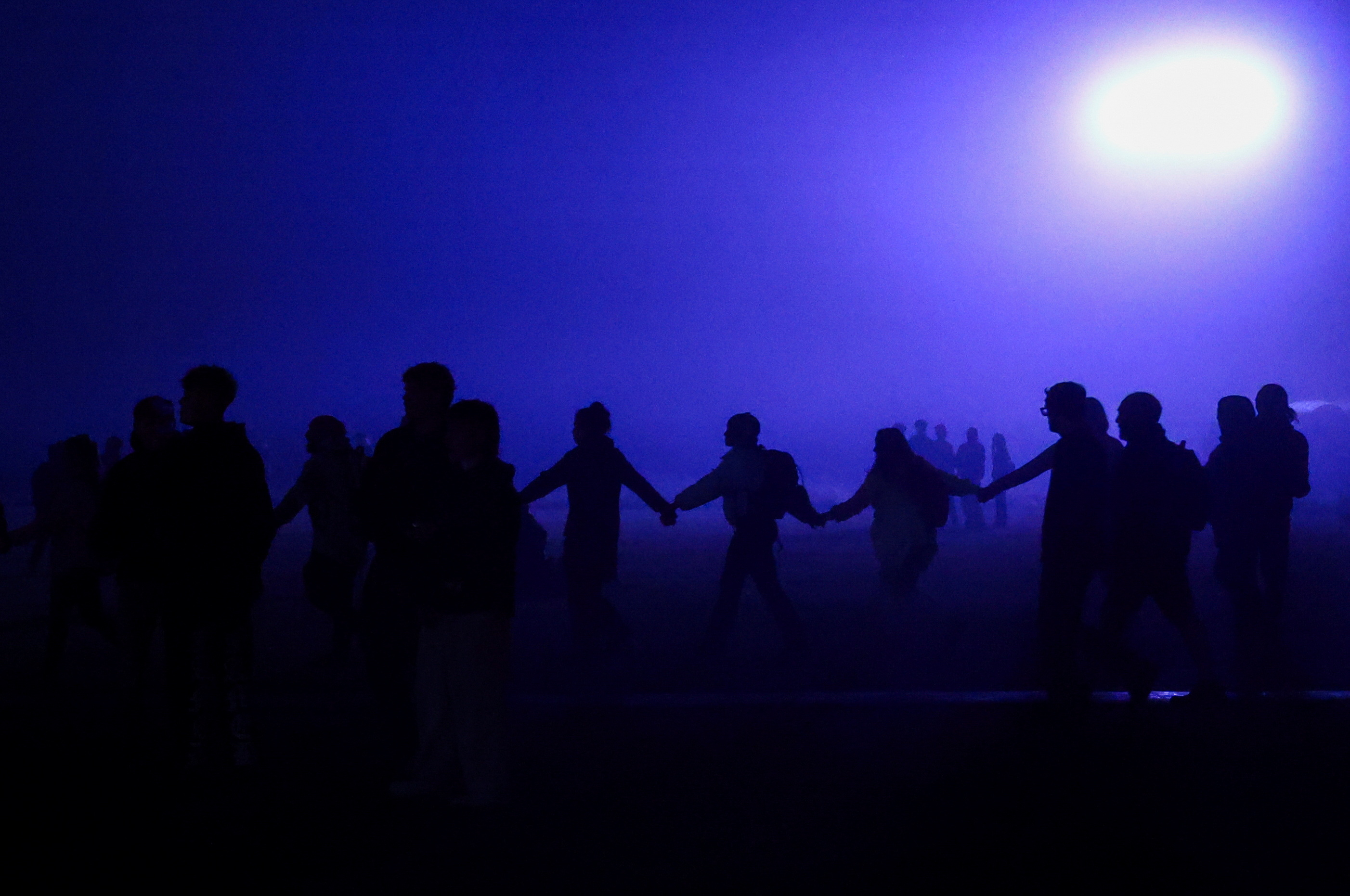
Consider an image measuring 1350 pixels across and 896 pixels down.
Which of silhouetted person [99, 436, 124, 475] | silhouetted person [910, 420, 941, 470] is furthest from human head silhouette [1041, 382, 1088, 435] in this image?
silhouetted person [910, 420, 941, 470]

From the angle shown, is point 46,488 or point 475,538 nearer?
point 475,538

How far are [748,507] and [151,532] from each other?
4.77 metres

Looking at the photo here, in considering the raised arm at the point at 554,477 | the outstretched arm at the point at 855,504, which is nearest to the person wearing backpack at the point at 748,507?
the outstretched arm at the point at 855,504

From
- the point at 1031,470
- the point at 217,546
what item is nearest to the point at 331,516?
the point at 217,546

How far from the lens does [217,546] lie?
5.29 metres

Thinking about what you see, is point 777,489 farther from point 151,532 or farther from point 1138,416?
point 151,532

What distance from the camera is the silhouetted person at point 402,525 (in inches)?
214

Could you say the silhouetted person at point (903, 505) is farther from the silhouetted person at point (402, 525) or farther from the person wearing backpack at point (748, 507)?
the silhouetted person at point (402, 525)

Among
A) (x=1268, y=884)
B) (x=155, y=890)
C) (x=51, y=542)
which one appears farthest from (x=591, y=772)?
(x=51, y=542)

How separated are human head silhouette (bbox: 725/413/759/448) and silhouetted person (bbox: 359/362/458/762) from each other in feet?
12.4

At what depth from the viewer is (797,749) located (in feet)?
19.4

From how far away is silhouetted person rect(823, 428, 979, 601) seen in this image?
919 centimetres

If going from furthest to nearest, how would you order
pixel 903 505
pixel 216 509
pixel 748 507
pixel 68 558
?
pixel 903 505 → pixel 748 507 → pixel 68 558 → pixel 216 509

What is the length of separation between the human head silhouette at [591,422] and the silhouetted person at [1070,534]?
3.33 m
